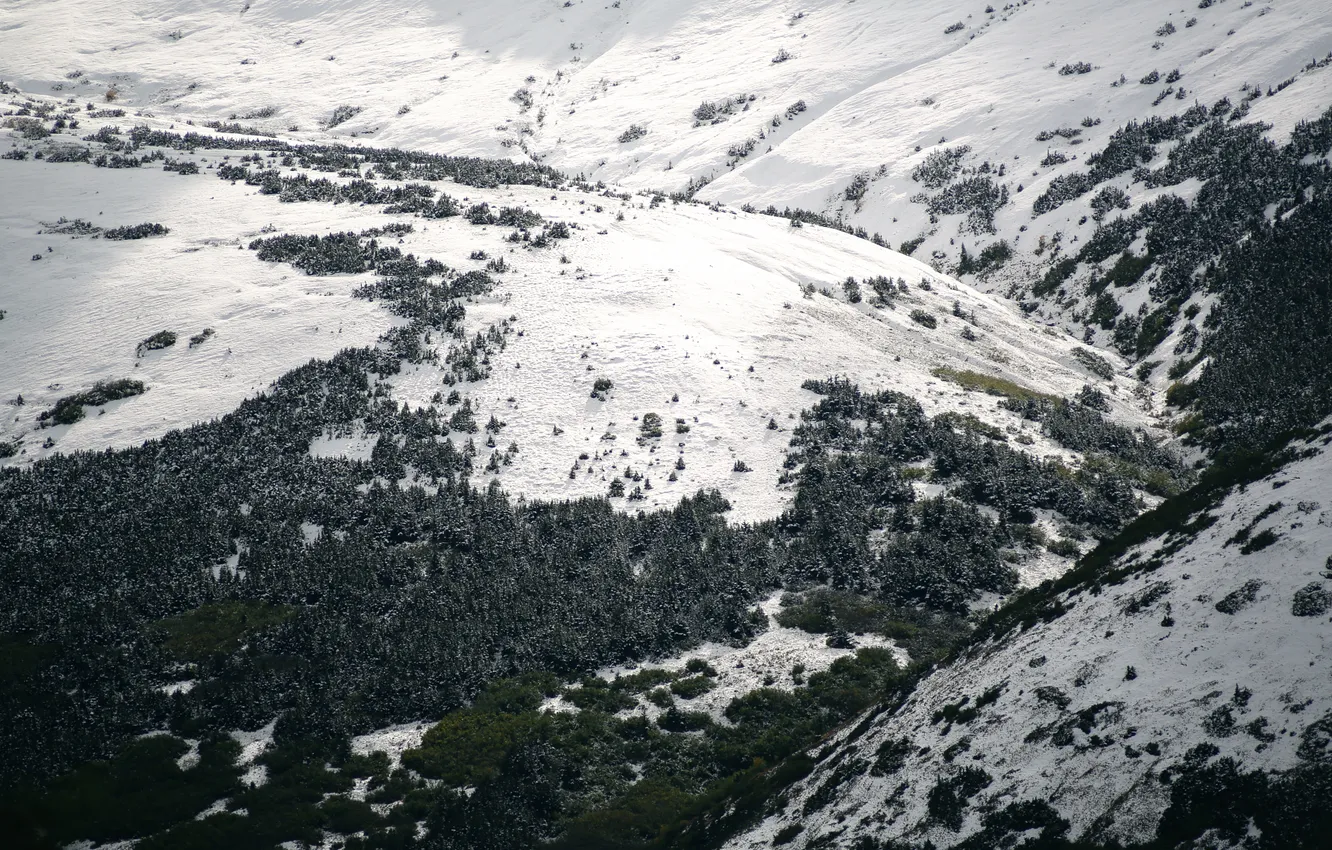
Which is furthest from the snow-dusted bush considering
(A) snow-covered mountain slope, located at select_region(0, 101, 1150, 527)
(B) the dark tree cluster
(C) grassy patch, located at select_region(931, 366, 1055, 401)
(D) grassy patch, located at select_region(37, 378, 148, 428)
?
(D) grassy patch, located at select_region(37, 378, 148, 428)

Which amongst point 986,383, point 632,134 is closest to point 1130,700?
point 986,383

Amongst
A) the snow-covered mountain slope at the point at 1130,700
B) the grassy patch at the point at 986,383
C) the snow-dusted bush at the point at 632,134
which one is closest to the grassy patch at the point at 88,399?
the snow-covered mountain slope at the point at 1130,700

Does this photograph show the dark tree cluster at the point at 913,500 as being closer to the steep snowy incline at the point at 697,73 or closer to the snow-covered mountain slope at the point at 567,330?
the snow-covered mountain slope at the point at 567,330

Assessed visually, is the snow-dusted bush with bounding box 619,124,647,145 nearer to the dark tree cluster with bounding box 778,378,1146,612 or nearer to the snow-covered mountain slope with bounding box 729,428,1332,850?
the dark tree cluster with bounding box 778,378,1146,612

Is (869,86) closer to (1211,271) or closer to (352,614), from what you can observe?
(1211,271)

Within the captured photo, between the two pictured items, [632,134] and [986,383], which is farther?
[632,134]

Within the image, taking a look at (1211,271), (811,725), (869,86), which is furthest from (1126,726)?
(869,86)

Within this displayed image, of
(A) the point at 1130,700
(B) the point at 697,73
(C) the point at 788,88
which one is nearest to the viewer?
(A) the point at 1130,700

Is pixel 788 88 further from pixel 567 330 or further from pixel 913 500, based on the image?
pixel 913 500
